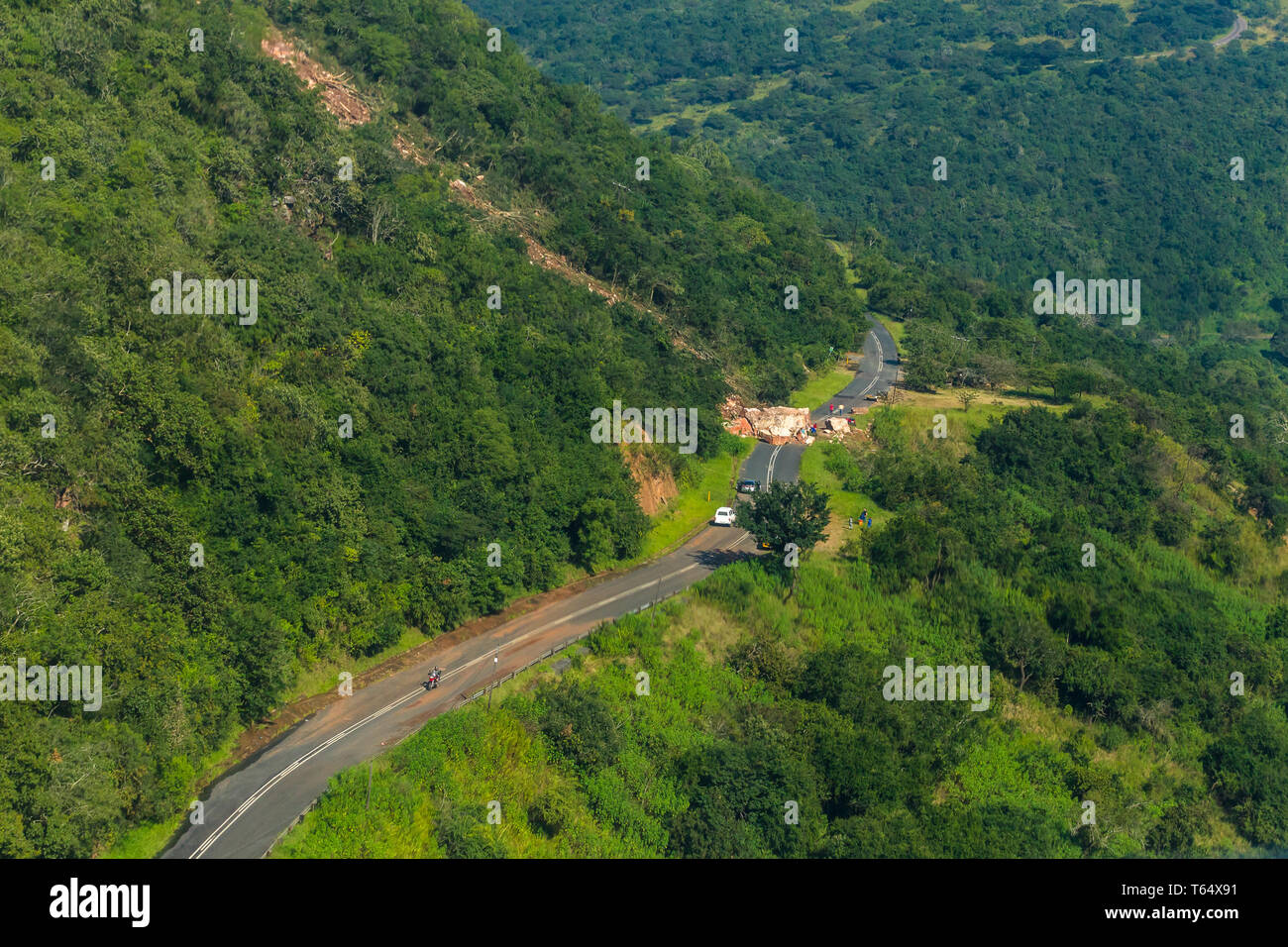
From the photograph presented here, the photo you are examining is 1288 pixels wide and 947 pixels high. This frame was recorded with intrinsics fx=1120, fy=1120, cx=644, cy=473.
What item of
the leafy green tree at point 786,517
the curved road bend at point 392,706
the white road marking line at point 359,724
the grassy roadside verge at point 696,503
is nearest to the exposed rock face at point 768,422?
the grassy roadside verge at point 696,503

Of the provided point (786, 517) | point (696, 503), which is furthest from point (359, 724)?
point (696, 503)

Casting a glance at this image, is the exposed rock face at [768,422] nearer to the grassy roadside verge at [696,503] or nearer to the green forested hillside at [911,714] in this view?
the grassy roadside verge at [696,503]

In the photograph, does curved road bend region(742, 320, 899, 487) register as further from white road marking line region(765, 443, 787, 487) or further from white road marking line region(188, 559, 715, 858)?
white road marking line region(188, 559, 715, 858)

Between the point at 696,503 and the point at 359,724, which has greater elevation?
the point at 696,503

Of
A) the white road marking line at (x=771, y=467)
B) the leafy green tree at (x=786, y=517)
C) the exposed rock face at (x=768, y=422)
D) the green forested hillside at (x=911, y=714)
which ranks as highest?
the exposed rock face at (x=768, y=422)

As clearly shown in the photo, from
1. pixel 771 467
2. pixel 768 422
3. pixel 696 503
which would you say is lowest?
pixel 696 503

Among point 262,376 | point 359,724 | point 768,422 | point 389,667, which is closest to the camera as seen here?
point 359,724

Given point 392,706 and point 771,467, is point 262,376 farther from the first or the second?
point 771,467
